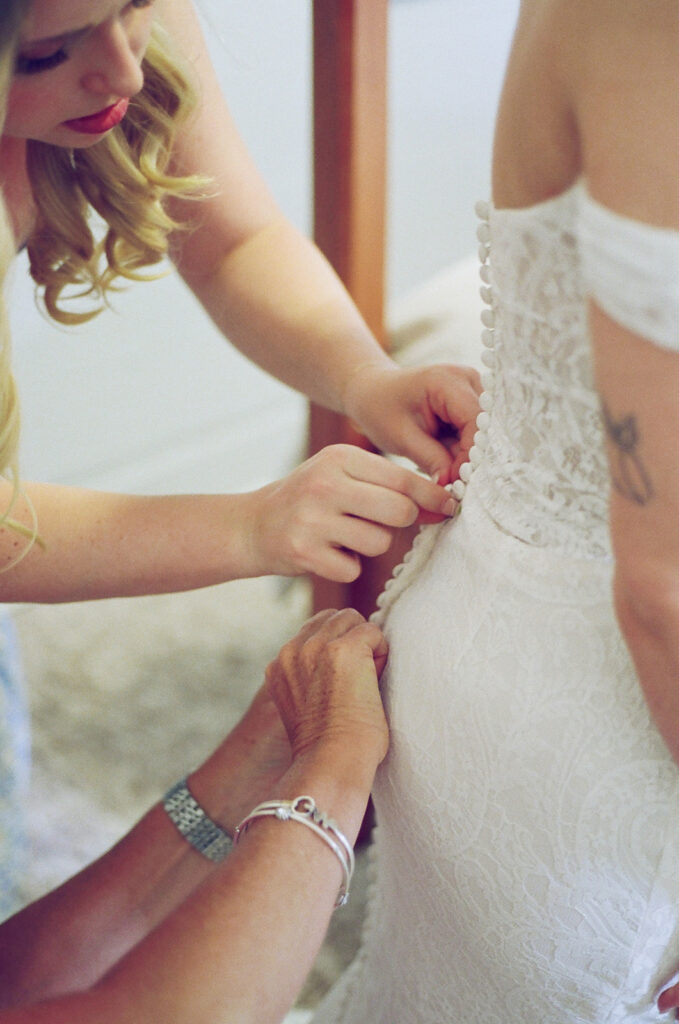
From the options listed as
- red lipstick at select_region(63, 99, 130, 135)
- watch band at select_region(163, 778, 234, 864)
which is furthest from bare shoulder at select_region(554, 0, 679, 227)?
watch band at select_region(163, 778, 234, 864)

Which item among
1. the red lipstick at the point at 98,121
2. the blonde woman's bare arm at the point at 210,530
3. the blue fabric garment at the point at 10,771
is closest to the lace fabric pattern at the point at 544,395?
the blonde woman's bare arm at the point at 210,530

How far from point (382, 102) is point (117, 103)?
0.45m

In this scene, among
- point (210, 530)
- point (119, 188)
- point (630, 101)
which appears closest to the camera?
point (630, 101)

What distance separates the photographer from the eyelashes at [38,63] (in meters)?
0.67

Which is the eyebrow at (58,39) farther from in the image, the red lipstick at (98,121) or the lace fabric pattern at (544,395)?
the lace fabric pattern at (544,395)

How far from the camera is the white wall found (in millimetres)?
1987

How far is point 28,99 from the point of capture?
0.71 metres

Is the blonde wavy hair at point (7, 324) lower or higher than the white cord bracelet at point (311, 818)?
higher

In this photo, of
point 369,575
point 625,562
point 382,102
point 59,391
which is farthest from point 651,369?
point 59,391

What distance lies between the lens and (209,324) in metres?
2.17

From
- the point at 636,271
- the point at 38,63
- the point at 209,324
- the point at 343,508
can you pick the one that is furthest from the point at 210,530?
the point at 209,324

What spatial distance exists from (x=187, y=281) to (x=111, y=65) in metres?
0.47

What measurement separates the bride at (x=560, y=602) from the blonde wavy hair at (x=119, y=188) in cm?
42

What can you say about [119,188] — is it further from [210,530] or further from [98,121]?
[210,530]
